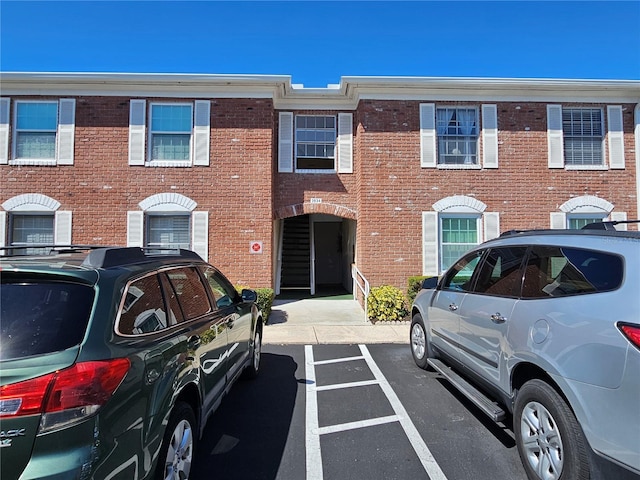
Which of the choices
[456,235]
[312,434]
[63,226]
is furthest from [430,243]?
[63,226]

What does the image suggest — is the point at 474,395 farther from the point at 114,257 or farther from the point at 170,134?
the point at 170,134

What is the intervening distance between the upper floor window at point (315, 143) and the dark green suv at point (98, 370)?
8.05 m

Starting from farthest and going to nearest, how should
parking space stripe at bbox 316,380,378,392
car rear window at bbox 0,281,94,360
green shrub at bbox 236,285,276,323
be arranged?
green shrub at bbox 236,285,276,323 → parking space stripe at bbox 316,380,378,392 → car rear window at bbox 0,281,94,360

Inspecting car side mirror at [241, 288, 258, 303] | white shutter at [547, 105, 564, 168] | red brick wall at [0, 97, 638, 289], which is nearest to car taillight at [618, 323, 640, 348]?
car side mirror at [241, 288, 258, 303]

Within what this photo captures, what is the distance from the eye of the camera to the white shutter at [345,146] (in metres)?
10.4

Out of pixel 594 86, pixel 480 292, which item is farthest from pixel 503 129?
pixel 480 292

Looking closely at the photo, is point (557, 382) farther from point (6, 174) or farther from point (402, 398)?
point (6, 174)

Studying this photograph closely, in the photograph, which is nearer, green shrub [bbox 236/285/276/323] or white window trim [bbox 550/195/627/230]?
green shrub [bbox 236/285/276/323]

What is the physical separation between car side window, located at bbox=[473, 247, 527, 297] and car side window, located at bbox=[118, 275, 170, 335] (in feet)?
8.86

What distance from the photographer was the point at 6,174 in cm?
951

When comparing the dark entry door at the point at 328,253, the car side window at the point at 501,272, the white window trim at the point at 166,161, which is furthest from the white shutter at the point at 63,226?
the car side window at the point at 501,272

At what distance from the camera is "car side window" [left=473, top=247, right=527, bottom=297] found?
322 centimetres

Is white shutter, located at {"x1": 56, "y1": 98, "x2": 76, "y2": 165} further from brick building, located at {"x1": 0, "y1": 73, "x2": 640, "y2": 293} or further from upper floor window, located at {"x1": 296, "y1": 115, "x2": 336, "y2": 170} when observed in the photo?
upper floor window, located at {"x1": 296, "y1": 115, "x2": 336, "y2": 170}

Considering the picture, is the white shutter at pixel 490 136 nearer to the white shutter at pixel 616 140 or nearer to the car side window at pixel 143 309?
the white shutter at pixel 616 140
